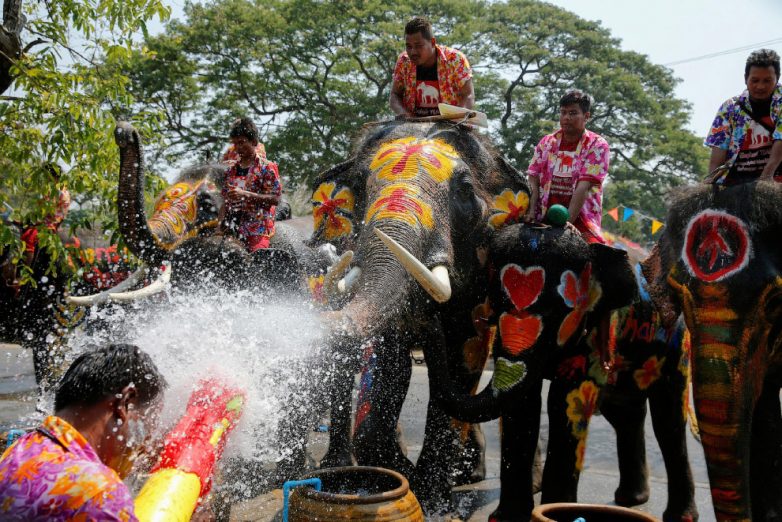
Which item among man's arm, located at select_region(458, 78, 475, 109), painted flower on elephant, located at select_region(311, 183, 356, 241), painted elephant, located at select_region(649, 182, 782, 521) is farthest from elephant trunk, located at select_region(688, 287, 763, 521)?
man's arm, located at select_region(458, 78, 475, 109)

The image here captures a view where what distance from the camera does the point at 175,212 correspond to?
Result: 21.9 ft

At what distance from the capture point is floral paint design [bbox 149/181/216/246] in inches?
253

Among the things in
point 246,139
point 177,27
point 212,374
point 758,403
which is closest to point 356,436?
point 212,374

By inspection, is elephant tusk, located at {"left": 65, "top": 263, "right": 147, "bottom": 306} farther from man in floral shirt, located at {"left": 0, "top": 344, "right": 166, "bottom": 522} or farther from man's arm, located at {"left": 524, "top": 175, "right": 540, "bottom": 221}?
man in floral shirt, located at {"left": 0, "top": 344, "right": 166, "bottom": 522}

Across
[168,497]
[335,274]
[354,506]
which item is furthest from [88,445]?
[335,274]

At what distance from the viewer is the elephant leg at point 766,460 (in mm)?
4426

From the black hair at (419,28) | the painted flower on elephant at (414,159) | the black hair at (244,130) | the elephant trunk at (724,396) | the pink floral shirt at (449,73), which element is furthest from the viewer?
the black hair at (244,130)

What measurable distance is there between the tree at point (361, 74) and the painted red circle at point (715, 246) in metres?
18.6

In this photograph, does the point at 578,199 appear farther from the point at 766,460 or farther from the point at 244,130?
the point at 244,130

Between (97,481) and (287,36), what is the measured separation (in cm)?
2264

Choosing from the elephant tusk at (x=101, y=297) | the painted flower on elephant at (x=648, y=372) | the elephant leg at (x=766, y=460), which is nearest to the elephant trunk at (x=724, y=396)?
the elephant leg at (x=766, y=460)

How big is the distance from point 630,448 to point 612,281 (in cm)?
156

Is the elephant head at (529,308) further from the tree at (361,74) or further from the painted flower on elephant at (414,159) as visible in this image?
the tree at (361,74)

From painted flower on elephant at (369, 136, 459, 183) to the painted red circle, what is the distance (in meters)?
1.71
